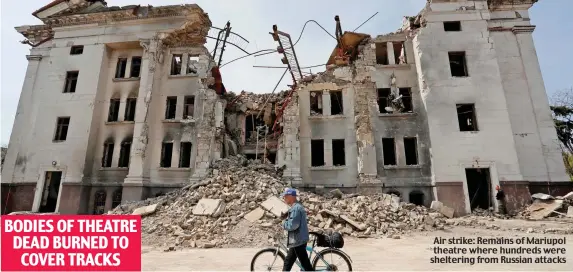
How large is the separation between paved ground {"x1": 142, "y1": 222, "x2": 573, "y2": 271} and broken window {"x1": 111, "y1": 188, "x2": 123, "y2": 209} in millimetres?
8405

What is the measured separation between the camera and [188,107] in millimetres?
18016

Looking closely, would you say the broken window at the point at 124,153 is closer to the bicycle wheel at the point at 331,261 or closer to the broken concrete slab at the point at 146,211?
the broken concrete slab at the point at 146,211

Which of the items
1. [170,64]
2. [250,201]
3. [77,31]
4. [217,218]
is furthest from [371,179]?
[77,31]

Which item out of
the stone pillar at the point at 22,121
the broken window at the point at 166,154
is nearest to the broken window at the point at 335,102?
the broken window at the point at 166,154

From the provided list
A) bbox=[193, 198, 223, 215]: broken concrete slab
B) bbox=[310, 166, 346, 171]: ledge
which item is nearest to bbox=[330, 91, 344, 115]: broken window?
bbox=[310, 166, 346, 171]: ledge

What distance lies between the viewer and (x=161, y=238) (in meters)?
9.79

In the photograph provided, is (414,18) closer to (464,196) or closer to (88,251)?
(464,196)

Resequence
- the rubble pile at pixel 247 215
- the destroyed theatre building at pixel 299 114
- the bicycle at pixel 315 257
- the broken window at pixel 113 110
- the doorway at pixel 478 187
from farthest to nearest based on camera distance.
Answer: the broken window at pixel 113 110
the destroyed theatre building at pixel 299 114
the doorway at pixel 478 187
the rubble pile at pixel 247 215
the bicycle at pixel 315 257

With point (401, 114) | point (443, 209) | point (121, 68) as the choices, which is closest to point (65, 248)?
point (443, 209)

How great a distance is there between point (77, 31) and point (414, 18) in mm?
20277

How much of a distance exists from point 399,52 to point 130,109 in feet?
53.6

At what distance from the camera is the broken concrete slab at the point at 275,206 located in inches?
405

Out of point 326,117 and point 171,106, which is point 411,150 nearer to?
point 326,117

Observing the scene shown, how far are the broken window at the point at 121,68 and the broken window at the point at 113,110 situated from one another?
5.37ft
